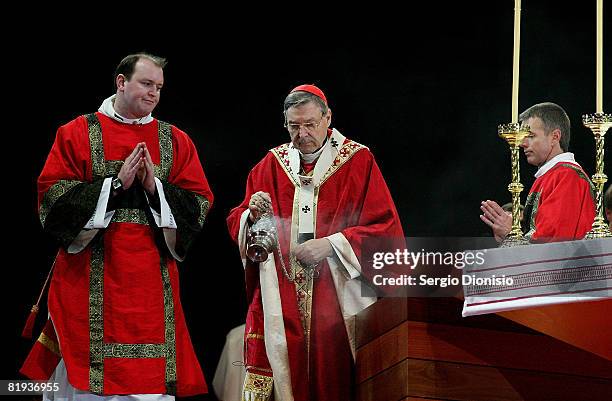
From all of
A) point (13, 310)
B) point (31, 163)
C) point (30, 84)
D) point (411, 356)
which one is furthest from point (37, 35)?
point (411, 356)

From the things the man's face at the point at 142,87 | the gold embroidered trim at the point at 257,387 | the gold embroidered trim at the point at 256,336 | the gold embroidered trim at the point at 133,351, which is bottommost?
the gold embroidered trim at the point at 257,387

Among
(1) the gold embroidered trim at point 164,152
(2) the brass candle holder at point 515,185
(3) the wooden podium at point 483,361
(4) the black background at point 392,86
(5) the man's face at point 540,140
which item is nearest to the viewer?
(3) the wooden podium at point 483,361

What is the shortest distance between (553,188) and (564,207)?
0.46 ft

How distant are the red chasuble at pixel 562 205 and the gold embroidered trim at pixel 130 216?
5.49 feet

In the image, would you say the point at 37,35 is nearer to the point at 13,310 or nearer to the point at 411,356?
the point at 13,310

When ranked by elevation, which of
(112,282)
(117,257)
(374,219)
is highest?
(374,219)

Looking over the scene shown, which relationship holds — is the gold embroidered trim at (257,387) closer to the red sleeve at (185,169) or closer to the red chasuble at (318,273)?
the red chasuble at (318,273)

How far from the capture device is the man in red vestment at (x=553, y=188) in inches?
188

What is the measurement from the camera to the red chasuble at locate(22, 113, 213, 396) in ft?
15.9

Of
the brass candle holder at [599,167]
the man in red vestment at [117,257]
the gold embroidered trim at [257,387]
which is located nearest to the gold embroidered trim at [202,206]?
the man in red vestment at [117,257]

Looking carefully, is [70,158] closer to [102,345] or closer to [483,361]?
[102,345]

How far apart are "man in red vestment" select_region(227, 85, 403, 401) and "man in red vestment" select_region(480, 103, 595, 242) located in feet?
2.11

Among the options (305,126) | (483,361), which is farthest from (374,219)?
(483,361)

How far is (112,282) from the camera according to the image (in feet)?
16.1
